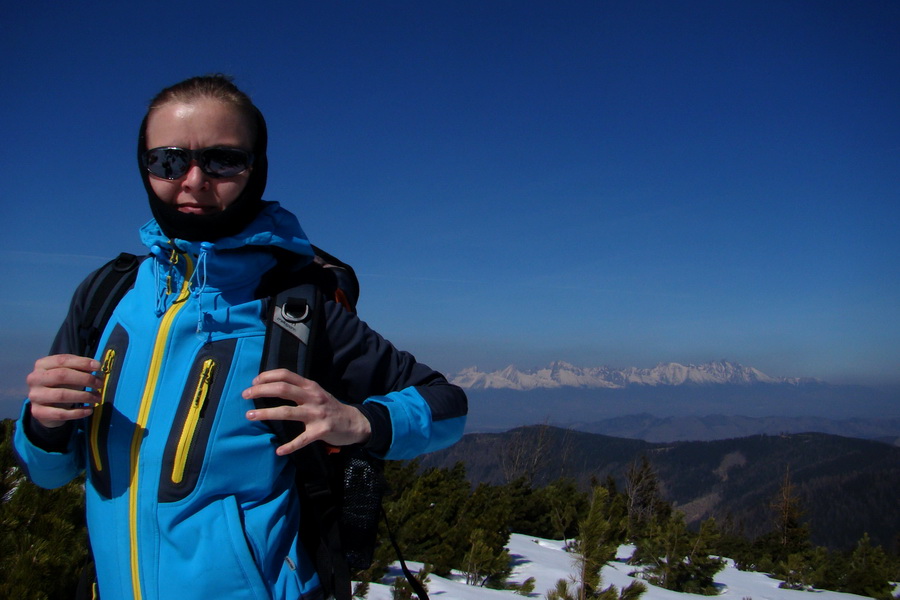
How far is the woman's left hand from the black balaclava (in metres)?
0.42

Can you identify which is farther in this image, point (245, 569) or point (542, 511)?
point (542, 511)

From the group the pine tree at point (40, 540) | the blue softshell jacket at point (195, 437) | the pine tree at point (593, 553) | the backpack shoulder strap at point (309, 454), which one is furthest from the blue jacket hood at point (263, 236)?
the pine tree at point (593, 553)

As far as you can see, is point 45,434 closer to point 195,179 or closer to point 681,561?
point 195,179

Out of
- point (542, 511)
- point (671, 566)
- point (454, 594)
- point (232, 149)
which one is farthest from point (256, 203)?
point (542, 511)

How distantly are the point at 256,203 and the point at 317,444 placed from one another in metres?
0.61

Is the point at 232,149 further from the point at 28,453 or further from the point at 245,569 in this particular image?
the point at 245,569

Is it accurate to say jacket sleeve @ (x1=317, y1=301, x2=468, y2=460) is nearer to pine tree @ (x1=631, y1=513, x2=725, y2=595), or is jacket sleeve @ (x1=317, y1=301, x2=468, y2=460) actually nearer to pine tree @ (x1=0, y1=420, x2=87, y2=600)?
pine tree @ (x1=0, y1=420, x2=87, y2=600)

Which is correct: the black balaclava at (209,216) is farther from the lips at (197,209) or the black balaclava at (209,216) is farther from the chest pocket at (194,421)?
the chest pocket at (194,421)

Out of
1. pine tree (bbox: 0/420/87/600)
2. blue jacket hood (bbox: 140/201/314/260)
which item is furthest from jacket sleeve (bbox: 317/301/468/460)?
pine tree (bbox: 0/420/87/600)

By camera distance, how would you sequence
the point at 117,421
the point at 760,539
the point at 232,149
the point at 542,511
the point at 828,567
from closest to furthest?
the point at 117,421
the point at 232,149
the point at 828,567
the point at 542,511
the point at 760,539

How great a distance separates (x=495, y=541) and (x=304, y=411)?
287 inches

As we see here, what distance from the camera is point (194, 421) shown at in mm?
1229

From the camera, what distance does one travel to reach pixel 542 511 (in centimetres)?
1491

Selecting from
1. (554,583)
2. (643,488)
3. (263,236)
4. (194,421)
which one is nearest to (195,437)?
(194,421)
